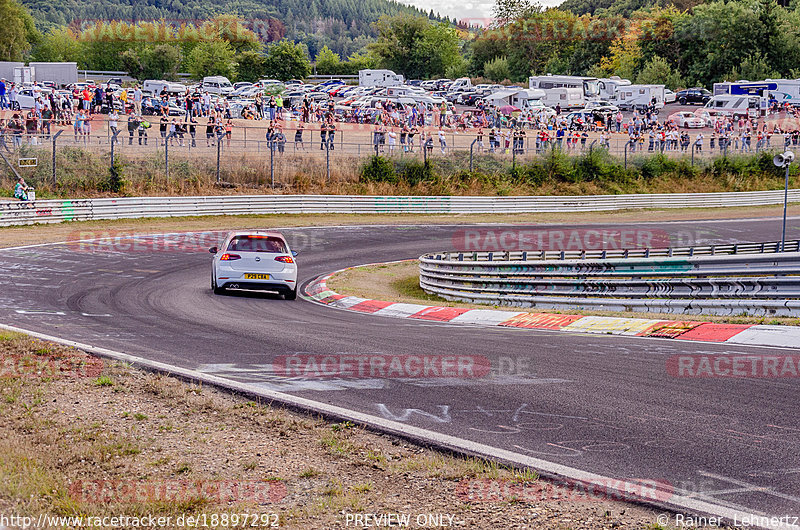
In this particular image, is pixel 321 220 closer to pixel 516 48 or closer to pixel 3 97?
pixel 3 97

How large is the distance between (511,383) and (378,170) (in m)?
31.4

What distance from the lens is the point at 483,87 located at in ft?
243

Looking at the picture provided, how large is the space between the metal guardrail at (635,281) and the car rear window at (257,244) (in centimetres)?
493

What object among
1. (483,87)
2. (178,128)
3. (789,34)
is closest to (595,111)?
(483,87)

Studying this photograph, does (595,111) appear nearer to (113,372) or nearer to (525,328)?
(525,328)

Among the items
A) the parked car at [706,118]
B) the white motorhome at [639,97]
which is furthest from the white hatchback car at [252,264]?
the white motorhome at [639,97]

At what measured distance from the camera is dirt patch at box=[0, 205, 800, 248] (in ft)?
88.4

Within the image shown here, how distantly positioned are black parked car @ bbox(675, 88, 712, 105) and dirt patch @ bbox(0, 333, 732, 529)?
70.9 m

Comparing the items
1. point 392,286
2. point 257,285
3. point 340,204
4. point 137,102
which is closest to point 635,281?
point 257,285

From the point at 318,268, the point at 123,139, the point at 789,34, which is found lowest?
the point at 318,268

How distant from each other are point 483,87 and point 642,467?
232 feet

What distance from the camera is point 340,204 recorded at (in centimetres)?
3584

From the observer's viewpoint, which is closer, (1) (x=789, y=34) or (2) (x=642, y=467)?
(2) (x=642, y=467)

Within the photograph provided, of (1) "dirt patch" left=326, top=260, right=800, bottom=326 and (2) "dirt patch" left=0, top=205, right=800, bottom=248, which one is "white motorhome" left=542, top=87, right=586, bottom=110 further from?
(1) "dirt patch" left=326, top=260, right=800, bottom=326
